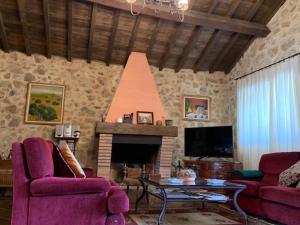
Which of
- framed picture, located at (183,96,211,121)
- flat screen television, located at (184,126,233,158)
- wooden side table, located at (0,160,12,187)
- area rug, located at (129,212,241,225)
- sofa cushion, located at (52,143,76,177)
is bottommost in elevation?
area rug, located at (129,212,241,225)

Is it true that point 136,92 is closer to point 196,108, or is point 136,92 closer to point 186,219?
point 196,108

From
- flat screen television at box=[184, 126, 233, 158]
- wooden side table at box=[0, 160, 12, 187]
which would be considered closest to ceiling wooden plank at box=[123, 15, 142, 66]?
flat screen television at box=[184, 126, 233, 158]

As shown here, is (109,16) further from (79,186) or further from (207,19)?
(79,186)

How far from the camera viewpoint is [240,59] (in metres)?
6.50

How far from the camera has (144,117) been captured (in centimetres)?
599

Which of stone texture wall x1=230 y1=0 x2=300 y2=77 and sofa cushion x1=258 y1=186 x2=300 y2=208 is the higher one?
stone texture wall x1=230 y1=0 x2=300 y2=77

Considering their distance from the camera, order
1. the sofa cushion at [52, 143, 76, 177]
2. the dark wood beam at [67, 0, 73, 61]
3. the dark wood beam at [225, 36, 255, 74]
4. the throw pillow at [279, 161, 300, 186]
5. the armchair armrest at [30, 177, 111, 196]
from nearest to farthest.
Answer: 1. the armchair armrest at [30, 177, 111, 196]
2. the sofa cushion at [52, 143, 76, 177]
3. the throw pillow at [279, 161, 300, 186]
4. the dark wood beam at [67, 0, 73, 61]
5. the dark wood beam at [225, 36, 255, 74]

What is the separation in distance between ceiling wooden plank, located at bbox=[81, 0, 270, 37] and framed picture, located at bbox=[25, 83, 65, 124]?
2268mm

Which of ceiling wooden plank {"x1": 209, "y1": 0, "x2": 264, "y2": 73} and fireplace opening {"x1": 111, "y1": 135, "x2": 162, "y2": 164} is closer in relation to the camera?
ceiling wooden plank {"x1": 209, "y1": 0, "x2": 264, "y2": 73}

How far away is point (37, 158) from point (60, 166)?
0.31 metres

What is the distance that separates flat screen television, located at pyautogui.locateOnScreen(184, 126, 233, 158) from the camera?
5.41 metres

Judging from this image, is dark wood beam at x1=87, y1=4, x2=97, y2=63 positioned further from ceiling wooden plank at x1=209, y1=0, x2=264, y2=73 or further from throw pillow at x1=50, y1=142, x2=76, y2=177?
throw pillow at x1=50, y1=142, x2=76, y2=177

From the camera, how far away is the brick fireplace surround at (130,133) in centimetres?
536

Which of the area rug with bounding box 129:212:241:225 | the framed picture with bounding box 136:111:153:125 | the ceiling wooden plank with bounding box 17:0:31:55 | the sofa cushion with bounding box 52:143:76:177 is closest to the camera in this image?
the sofa cushion with bounding box 52:143:76:177
